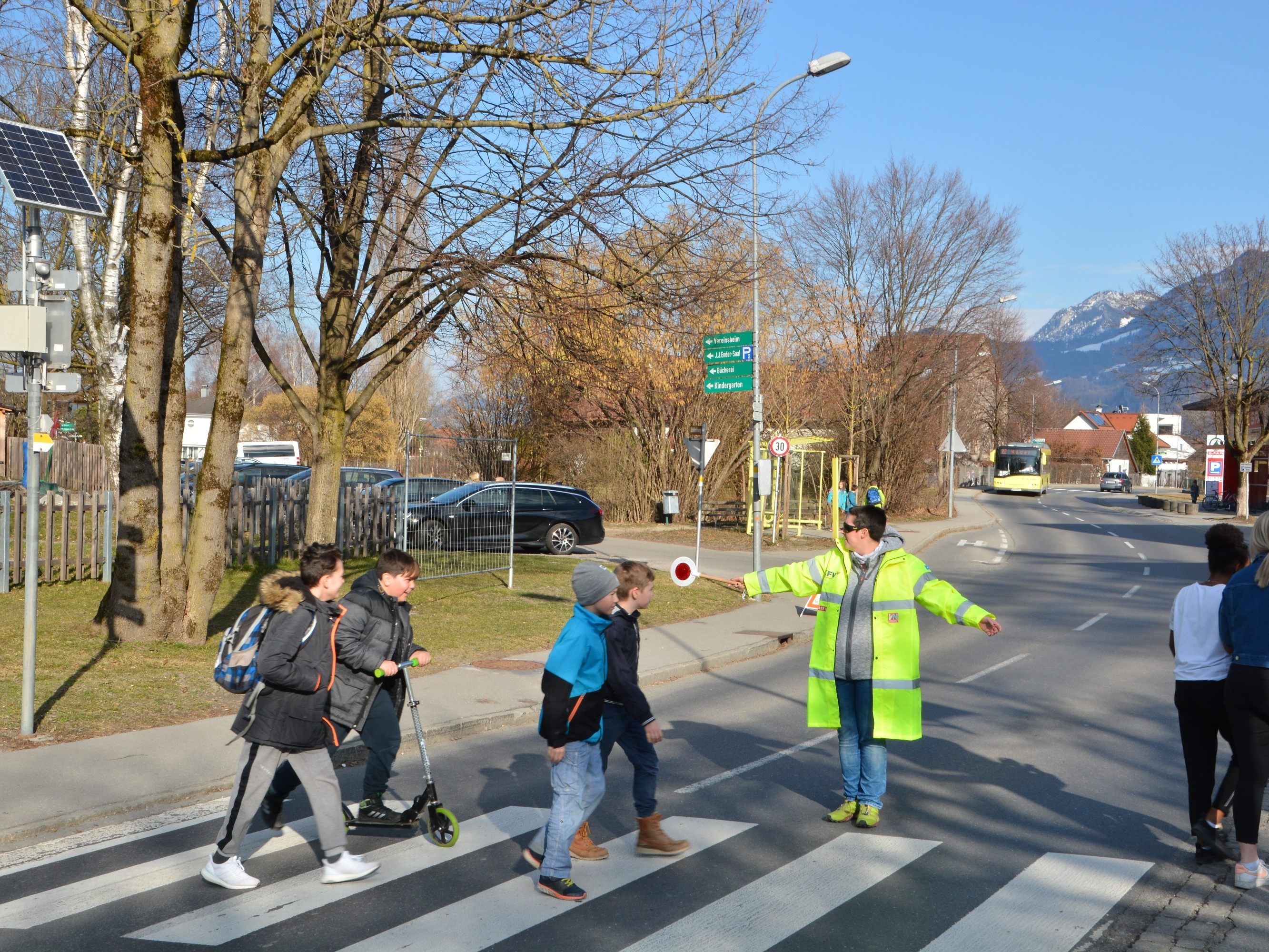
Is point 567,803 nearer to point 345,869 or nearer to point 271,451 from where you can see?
point 345,869

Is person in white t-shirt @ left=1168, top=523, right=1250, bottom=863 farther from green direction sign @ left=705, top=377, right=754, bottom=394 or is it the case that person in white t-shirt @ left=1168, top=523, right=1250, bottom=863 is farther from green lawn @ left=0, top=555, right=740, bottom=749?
green direction sign @ left=705, top=377, right=754, bottom=394

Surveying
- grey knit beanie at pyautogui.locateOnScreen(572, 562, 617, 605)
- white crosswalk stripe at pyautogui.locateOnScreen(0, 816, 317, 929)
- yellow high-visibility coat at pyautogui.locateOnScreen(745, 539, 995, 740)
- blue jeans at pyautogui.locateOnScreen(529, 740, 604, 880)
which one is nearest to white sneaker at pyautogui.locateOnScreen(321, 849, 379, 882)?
white crosswalk stripe at pyautogui.locateOnScreen(0, 816, 317, 929)

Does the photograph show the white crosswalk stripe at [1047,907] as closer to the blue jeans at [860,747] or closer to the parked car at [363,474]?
the blue jeans at [860,747]

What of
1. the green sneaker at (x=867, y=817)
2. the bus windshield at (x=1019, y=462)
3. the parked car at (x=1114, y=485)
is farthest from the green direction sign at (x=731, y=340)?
the parked car at (x=1114, y=485)

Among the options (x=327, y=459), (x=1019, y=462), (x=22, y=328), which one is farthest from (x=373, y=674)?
(x=1019, y=462)

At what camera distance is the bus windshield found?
67.8 meters

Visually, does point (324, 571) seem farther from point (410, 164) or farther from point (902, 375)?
point (902, 375)

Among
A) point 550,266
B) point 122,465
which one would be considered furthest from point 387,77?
point 122,465

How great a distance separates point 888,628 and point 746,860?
4.68 ft

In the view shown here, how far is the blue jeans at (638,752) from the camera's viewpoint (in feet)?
18.0

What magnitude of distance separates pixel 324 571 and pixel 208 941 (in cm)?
166

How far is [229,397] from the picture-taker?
11047 mm

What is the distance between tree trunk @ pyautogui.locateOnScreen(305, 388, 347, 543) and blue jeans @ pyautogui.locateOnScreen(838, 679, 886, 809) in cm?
885

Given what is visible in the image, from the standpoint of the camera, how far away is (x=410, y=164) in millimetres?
12781
